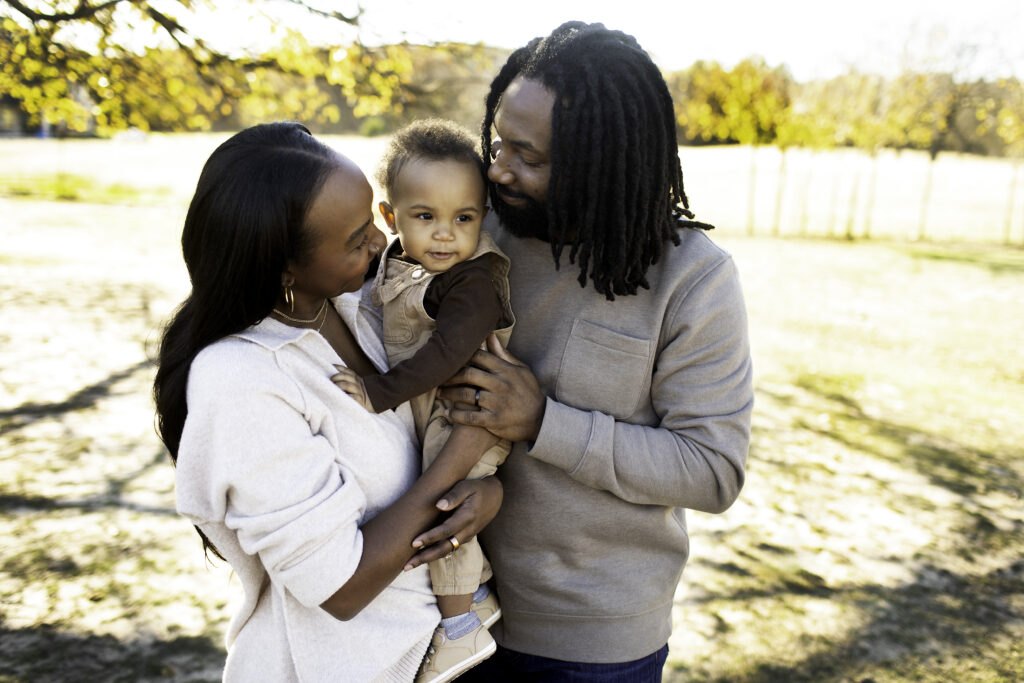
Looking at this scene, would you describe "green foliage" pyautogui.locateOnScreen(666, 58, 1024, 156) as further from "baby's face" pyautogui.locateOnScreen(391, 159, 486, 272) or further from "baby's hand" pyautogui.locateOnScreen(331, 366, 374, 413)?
"baby's hand" pyautogui.locateOnScreen(331, 366, 374, 413)

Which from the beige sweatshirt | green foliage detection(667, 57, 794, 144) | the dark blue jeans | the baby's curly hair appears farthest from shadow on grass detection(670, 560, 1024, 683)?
green foliage detection(667, 57, 794, 144)

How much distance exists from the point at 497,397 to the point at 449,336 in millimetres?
163

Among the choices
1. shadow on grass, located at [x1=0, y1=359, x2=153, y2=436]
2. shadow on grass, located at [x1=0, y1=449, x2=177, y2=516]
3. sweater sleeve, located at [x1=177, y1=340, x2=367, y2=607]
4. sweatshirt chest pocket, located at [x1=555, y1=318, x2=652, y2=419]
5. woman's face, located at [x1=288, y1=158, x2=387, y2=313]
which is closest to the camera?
sweater sleeve, located at [x1=177, y1=340, x2=367, y2=607]

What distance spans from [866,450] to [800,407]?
973 millimetres

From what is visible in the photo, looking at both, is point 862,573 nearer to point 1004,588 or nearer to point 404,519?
point 1004,588

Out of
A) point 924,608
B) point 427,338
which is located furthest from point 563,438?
point 924,608

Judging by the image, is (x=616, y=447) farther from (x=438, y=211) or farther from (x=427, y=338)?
(x=438, y=211)

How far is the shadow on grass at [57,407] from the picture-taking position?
5.45m

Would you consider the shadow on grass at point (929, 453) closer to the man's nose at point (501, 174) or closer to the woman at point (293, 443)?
the man's nose at point (501, 174)

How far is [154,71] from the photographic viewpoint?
7559 millimetres

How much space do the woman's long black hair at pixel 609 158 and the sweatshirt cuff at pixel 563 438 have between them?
27 cm

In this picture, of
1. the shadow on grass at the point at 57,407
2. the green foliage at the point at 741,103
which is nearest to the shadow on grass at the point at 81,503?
the shadow on grass at the point at 57,407

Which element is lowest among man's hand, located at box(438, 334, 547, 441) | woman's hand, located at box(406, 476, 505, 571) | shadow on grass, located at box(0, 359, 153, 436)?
shadow on grass, located at box(0, 359, 153, 436)

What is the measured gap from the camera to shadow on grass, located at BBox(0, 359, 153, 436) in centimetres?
545
